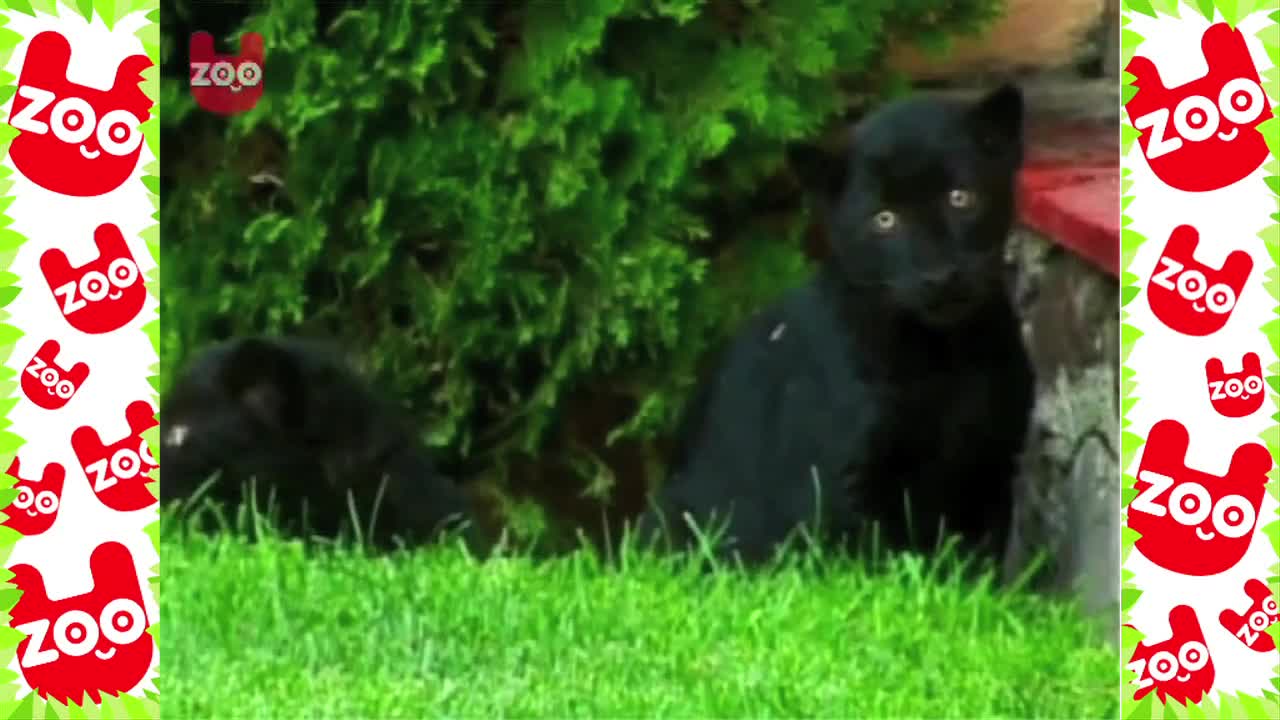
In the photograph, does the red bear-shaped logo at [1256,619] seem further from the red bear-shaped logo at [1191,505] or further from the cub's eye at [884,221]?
the cub's eye at [884,221]

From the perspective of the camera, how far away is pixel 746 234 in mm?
4438

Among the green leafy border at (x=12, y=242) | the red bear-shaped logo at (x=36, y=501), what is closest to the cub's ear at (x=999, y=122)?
the green leafy border at (x=12, y=242)

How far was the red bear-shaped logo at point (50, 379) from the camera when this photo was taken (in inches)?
68.7

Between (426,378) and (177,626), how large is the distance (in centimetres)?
158

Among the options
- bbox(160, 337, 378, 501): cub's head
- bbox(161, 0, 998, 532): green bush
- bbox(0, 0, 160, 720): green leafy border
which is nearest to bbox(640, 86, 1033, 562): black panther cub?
bbox(161, 0, 998, 532): green bush

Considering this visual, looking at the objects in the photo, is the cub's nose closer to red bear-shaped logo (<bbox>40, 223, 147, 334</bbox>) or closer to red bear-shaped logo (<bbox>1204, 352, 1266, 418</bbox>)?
red bear-shaped logo (<bbox>1204, 352, 1266, 418</bbox>)

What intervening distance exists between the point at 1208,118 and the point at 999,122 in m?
1.99

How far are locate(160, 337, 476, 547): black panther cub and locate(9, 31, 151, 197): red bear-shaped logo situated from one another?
96.6 inches

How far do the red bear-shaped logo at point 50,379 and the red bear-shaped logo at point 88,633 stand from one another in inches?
5.8

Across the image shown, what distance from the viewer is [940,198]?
3.71m

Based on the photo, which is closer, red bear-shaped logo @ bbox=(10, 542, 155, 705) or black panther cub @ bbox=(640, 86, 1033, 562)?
red bear-shaped logo @ bbox=(10, 542, 155, 705)

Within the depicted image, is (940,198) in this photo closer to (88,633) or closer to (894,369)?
(894,369)

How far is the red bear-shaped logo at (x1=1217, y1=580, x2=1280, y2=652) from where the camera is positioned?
5.86 feet

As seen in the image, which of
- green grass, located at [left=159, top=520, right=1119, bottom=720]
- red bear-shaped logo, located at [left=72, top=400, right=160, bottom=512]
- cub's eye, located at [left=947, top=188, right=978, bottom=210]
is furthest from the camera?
cub's eye, located at [left=947, top=188, right=978, bottom=210]
